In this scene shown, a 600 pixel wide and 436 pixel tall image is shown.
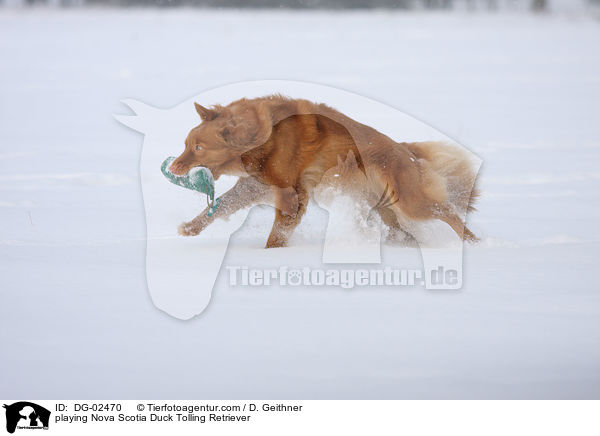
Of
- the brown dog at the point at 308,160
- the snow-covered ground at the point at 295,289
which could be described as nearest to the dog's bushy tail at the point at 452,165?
the brown dog at the point at 308,160

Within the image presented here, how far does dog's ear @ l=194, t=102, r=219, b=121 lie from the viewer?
9.09 ft

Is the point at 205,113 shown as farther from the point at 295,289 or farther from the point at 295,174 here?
the point at 295,289

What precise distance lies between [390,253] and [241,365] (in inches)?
42.4

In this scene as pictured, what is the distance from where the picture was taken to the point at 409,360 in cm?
221

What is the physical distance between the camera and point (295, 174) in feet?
9.45

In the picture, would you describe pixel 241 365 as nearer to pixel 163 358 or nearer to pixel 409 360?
pixel 163 358

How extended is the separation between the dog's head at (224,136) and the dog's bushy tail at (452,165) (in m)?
0.66

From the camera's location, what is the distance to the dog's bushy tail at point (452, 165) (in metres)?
2.96

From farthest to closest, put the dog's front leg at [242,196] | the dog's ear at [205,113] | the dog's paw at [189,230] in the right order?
the dog's paw at [189,230], the dog's front leg at [242,196], the dog's ear at [205,113]

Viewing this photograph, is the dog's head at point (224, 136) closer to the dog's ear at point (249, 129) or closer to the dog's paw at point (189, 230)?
the dog's ear at point (249, 129)

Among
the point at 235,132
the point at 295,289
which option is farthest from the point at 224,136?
the point at 295,289
